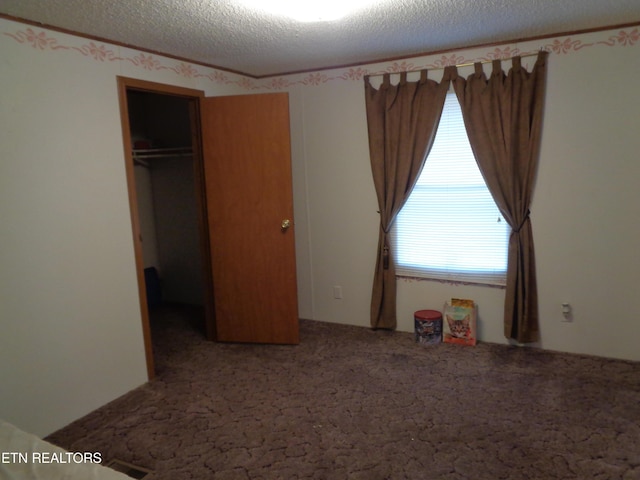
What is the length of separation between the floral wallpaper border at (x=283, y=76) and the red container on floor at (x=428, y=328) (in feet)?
6.31

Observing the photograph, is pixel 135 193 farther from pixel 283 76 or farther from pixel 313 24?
pixel 283 76

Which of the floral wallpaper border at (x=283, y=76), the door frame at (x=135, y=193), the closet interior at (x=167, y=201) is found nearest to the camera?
the floral wallpaper border at (x=283, y=76)

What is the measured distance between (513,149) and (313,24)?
1.64 meters

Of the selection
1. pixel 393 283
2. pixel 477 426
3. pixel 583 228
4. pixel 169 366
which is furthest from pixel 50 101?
pixel 583 228

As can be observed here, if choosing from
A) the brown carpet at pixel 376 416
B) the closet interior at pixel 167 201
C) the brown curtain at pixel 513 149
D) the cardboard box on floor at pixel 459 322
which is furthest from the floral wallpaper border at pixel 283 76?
the brown carpet at pixel 376 416

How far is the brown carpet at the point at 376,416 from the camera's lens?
2043 millimetres

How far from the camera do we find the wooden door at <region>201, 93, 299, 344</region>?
3275 millimetres

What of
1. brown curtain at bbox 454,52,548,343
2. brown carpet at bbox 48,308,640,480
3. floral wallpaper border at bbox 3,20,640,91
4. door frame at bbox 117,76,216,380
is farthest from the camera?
brown curtain at bbox 454,52,548,343

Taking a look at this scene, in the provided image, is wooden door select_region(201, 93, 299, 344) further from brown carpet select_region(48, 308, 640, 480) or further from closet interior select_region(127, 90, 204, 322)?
closet interior select_region(127, 90, 204, 322)

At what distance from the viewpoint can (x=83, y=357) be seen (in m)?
2.58

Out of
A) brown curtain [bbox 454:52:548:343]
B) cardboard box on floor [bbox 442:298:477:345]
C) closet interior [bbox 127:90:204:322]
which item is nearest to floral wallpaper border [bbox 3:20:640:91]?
brown curtain [bbox 454:52:548:343]

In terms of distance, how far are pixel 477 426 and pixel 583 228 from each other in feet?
5.29

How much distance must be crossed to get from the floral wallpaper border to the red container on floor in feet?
6.31

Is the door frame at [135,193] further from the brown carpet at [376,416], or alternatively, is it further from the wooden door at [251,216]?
the brown carpet at [376,416]
